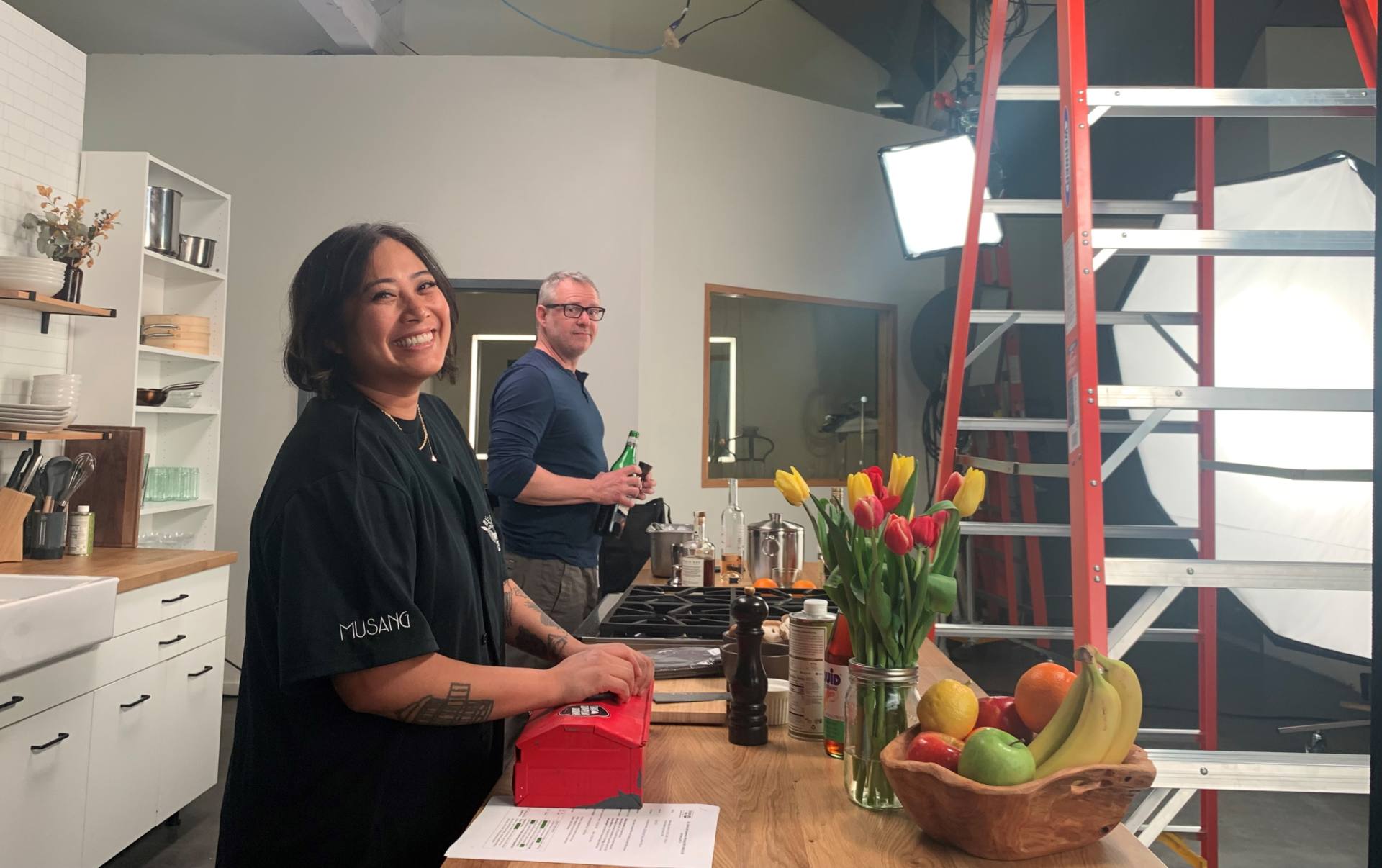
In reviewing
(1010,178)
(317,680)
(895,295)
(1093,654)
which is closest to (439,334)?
(317,680)

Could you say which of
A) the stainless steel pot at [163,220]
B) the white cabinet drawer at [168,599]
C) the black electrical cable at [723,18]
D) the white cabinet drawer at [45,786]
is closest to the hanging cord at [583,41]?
the black electrical cable at [723,18]

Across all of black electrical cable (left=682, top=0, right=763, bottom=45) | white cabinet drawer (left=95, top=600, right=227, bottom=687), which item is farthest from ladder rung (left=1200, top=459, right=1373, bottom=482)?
black electrical cable (left=682, top=0, right=763, bottom=45)

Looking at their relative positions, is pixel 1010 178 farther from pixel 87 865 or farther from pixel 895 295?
pixel 87 865

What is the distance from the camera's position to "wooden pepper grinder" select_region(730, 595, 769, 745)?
1.42m

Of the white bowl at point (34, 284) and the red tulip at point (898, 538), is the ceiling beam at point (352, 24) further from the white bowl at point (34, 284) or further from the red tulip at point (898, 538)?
the red tulip at point (898, 538)

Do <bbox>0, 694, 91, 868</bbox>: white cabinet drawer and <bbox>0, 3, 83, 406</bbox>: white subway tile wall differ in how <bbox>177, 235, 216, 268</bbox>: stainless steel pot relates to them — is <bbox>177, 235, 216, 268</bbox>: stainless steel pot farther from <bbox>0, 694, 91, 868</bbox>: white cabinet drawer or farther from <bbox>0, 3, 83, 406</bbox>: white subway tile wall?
<bbox>0, 694, 91, 868</bbox>: white cabinet drawer

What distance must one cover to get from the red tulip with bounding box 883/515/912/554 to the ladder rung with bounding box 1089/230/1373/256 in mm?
724

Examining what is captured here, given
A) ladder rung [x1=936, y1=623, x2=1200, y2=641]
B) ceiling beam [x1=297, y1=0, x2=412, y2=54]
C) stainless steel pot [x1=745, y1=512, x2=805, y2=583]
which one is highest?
ceiling beam [x1=297, y1=0, x2=412, y2=54]

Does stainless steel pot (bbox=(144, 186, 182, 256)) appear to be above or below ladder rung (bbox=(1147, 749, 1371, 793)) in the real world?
above

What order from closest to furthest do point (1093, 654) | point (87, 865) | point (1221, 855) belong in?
point (1093, 654) < point (87, 865) < point (1221, 855)

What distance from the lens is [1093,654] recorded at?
3.45ft

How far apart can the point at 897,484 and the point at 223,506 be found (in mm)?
4688

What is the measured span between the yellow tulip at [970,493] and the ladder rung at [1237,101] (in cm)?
83

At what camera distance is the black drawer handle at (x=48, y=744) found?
8.27 ft
